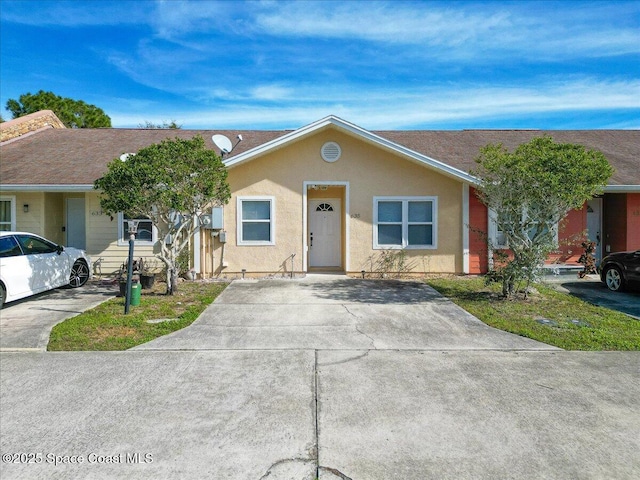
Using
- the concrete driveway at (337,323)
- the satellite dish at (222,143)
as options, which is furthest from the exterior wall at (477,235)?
the satellite dish at (222,143)

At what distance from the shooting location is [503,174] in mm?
9156

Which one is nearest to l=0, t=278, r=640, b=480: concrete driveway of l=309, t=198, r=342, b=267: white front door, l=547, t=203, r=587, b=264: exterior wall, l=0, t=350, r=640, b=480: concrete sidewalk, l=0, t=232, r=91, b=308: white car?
l=0, t=350, r=640, b=480: concrete sidewalk

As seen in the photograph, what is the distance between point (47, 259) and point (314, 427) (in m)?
8.69

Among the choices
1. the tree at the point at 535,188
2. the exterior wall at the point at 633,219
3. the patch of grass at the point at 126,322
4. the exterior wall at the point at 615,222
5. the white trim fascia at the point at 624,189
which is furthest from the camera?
the exterior wall at the point at 615,222

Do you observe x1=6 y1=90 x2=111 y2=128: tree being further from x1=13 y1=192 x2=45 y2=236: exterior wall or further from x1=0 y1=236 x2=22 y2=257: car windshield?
x1=0 y1=236 x2=22 y2=257: car windshield

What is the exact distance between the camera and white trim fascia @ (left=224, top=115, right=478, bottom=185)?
476 inches

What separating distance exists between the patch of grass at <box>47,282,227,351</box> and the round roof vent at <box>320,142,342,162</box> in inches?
208

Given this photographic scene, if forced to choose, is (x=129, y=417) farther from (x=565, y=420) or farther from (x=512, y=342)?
(x=512, y=342)

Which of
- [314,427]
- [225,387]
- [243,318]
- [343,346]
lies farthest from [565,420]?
[243,318]

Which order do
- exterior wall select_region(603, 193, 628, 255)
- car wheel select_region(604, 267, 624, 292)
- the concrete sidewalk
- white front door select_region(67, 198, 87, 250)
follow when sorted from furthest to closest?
white front door select_region(67, 198, 87, 250) → exterior wall select_region(603, 193, 628, 255) → car wheel select_region(604, 267, 624, 292) → the concrete sidewalk

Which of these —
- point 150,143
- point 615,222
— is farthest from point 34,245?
point 615,222

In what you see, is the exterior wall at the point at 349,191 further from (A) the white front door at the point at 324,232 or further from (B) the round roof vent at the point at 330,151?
(A) the white front door at the point at 324,232

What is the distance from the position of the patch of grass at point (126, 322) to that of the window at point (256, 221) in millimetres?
2772

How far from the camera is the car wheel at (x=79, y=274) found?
1116cm
